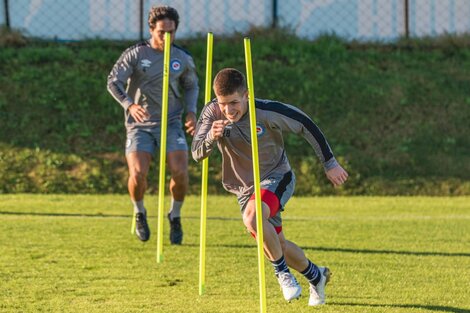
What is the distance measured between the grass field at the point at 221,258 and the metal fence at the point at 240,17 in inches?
243

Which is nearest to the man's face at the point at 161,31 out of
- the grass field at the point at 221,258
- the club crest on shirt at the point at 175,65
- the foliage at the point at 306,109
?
the club crest on shirt at the point at 175,65

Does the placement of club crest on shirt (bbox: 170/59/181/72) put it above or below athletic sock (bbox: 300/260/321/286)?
above

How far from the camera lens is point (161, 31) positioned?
11031 mm

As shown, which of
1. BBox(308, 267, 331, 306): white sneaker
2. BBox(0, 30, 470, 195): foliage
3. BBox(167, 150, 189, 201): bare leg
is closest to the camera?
BBox(308, 267, 331, 306): white sneaker

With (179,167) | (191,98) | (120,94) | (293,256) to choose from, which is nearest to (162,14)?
(120,94)

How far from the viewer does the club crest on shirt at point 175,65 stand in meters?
11.4

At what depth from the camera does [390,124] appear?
1920 cm

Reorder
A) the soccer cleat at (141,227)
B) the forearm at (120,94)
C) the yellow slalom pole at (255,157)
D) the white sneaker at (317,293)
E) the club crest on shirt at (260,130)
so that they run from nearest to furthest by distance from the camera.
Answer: the yellow slalom pole at (255,157) → the club crest on shirt at (260,130) → the white sneaker at (317,293) → the forearm at (120,94) → the soccer cleat at (141,227)

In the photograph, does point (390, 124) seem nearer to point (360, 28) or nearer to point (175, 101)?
point (360, 28)

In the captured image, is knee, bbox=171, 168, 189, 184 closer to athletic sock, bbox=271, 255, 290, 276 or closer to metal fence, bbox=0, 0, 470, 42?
athletic sock, bbox=271, 255, 290, 276

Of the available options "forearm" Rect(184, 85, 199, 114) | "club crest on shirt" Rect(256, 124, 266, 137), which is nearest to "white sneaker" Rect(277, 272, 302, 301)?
"club crest on shirt" Rect(256, 124, 266, 137)

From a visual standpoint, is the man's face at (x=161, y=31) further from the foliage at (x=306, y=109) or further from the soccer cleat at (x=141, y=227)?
the foliage at (x=306, y=109)

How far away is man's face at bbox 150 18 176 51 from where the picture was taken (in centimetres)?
1092

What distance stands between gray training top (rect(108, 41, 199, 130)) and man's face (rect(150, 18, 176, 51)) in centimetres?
11
